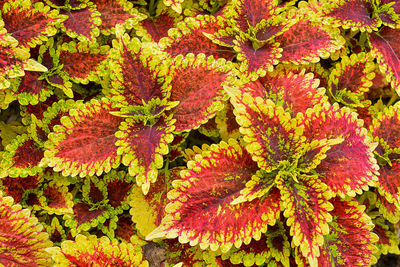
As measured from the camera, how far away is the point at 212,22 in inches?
68.9

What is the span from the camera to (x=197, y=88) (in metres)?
1.47

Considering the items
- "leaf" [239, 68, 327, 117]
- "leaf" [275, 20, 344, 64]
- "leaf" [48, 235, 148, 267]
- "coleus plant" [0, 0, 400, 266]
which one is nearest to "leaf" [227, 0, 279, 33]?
"coleus plant" [0, 0, 400, 266]

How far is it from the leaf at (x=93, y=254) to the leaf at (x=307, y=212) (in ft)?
1.84

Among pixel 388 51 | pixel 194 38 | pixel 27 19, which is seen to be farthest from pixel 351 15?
pixel 27 19

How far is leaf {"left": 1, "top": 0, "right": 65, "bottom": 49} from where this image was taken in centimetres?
161

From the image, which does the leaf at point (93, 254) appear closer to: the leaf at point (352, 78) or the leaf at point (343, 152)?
the leaf at point (343, 152)

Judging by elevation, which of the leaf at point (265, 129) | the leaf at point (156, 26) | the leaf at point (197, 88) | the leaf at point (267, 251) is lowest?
the leaf at point (267, 251)

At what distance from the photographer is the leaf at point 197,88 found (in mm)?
1427

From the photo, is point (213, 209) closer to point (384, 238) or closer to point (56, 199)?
point (56, 199)

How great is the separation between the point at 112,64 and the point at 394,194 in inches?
47.0

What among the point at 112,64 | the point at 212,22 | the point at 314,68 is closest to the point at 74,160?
the point at 112,64

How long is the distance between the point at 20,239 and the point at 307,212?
1.01 metres

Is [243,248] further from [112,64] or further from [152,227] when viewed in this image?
[112,64]

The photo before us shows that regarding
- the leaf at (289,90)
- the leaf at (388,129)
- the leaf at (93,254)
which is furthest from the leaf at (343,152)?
the leaf at (93,254)
